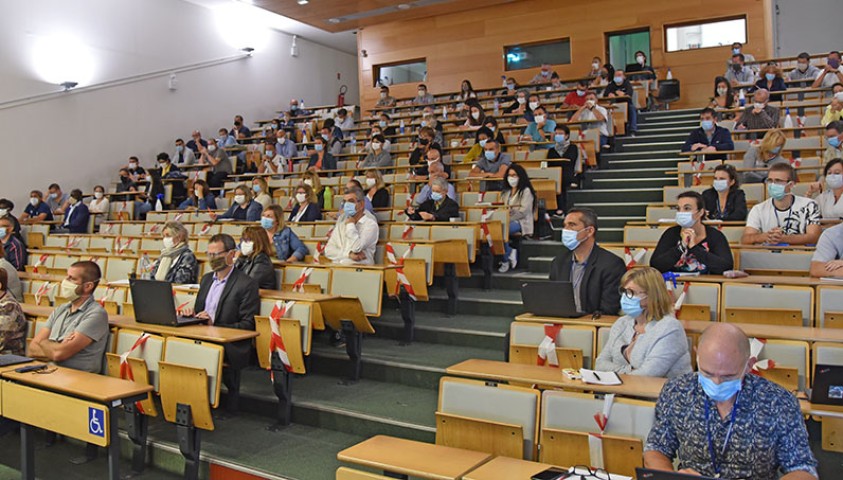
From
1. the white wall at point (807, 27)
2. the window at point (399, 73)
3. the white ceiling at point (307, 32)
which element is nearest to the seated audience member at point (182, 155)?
the white ceiling at point (307, 32)

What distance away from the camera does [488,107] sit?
13.1 m

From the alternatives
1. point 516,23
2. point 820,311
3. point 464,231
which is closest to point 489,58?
point 516,23

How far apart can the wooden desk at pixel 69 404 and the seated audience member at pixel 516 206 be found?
352 centimetres

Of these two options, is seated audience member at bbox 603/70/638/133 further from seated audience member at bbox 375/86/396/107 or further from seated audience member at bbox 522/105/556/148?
seated audience member at bbox 375/86/396/107

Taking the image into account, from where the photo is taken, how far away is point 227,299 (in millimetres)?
4348

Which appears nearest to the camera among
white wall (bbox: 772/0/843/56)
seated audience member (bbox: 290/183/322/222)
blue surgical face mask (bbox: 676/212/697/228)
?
blue surgical face mask (bbox: 676/212/697/228)

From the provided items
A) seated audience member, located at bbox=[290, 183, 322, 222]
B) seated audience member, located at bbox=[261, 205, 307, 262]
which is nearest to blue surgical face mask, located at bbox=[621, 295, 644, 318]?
seated audience member, located at bbox=[261, 205, 307, 262]

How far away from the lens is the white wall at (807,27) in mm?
13766

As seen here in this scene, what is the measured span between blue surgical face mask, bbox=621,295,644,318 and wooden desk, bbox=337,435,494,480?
3.21 feet

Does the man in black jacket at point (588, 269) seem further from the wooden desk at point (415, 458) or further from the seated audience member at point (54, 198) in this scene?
the seated audience member at point (54, 198)

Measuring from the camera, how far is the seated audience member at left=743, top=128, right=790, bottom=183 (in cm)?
616

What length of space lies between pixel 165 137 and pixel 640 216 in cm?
1041

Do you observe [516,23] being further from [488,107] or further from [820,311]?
[820,311]

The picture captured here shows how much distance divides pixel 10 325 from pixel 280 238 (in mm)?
2161
